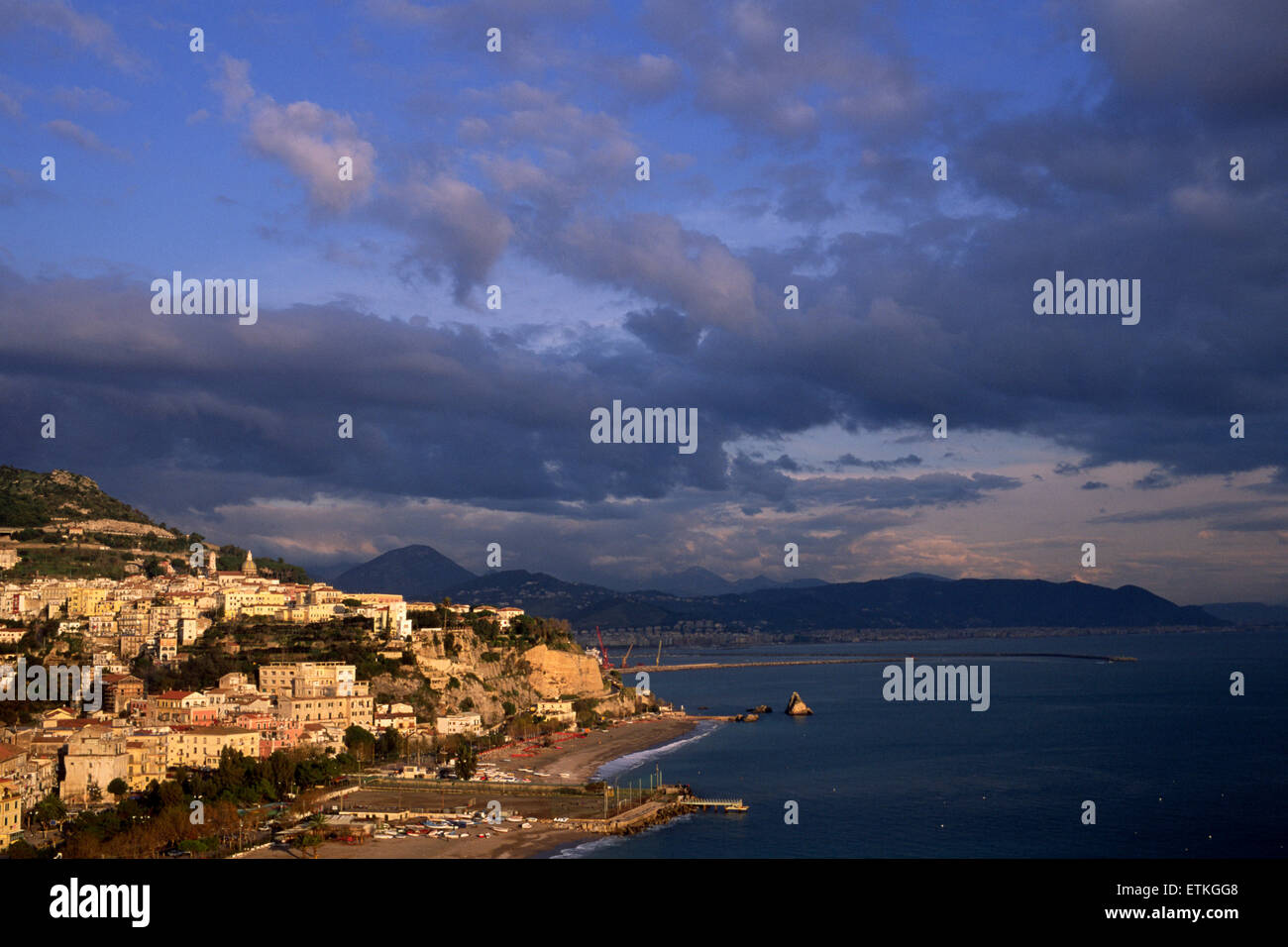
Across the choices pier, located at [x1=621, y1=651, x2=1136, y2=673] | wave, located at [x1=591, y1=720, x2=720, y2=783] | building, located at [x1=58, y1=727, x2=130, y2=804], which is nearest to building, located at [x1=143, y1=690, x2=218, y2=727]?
building, located at [x1=58, y1=727, x2=130, y2=804]

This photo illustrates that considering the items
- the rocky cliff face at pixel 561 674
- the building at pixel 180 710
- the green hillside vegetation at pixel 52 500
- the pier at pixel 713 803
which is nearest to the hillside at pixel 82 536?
the green hillside vegetation at pixel 52 500

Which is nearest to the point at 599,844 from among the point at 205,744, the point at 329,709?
the point at 205,744

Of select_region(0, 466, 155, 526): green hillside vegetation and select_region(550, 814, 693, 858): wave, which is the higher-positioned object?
select_region(0, 466, 155, 526): green hillside vegetation

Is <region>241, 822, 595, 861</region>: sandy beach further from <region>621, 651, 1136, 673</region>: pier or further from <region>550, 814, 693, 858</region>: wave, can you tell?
<region>621, 651, 1136, 673</region>: pier

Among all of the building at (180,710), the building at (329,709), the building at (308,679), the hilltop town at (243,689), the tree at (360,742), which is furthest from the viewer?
the building at (308,679)

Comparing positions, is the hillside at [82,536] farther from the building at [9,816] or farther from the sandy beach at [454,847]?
the sandy beach at [454,847]

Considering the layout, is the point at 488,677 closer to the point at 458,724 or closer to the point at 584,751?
the point at 458,724
